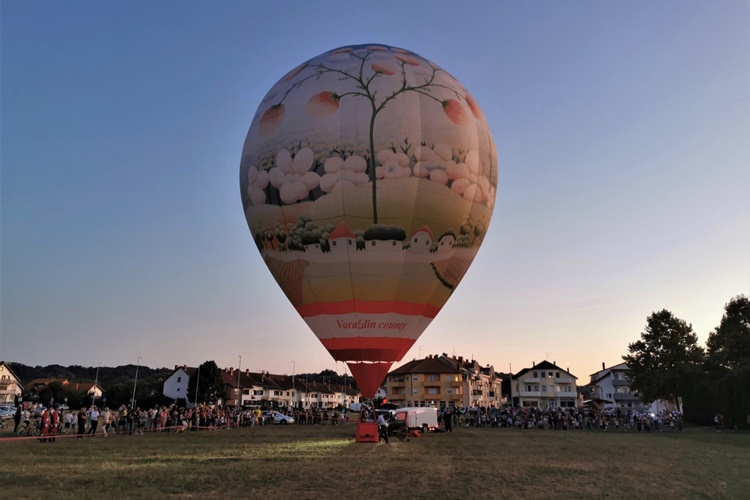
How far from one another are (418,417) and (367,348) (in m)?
14.3

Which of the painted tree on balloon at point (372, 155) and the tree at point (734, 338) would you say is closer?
the painted tree on balloon at point (372, 155)

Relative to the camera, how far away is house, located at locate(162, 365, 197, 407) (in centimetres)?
9381

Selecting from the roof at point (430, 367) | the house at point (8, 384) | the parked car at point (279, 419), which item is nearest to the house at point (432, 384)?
the roof at point (430, 367)

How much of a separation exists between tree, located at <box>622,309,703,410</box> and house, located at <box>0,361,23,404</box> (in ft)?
336

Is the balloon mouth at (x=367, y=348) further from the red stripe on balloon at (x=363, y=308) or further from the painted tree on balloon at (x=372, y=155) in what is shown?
the painted tree on balloon at (x=372, y=155)

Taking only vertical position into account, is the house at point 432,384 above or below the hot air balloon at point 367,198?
below

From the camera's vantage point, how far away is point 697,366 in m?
47.2

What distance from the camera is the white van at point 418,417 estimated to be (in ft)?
99.1

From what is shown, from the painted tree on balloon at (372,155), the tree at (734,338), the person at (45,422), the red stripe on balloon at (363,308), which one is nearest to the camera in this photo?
the painted tree on balloon at (372,155)

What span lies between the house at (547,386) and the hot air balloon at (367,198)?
81.5 m

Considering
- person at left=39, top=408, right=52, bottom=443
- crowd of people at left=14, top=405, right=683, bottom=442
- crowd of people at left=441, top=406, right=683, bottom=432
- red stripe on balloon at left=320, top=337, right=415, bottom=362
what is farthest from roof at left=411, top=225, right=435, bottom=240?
crowd of people at left=441, top=406, right=683, bottom=432

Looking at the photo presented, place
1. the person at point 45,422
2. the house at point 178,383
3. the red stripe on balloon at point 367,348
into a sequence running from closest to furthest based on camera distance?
1. the red stripe on balloon at point 367,348
2. the person at point 45,422
3. the house at point 178,383

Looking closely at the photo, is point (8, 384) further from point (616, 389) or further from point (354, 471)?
point (616, 389)

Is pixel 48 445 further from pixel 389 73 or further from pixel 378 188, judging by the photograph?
pixel 389 73
